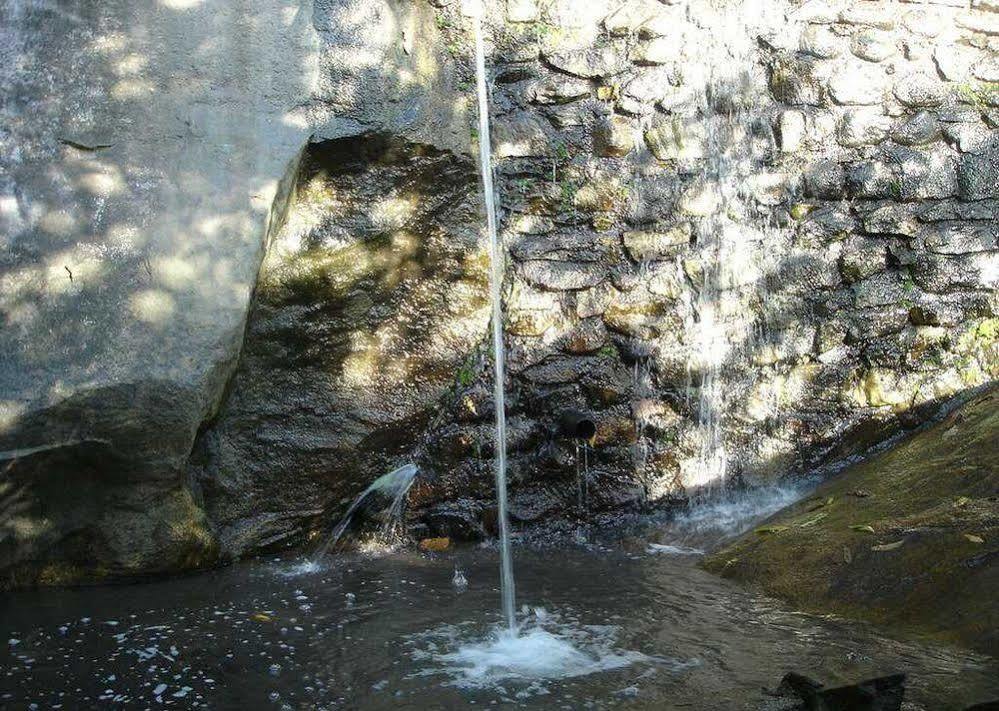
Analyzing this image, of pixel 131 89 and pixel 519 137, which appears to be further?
pixel 519 137

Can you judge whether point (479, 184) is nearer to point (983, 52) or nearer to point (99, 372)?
point (99, 372)

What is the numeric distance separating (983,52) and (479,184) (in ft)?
9.13

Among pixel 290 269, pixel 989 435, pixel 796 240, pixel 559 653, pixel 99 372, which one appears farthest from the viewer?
pixel 796 240

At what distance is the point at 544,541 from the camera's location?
162 inches

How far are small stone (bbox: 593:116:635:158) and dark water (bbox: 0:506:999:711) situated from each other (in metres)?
2.05

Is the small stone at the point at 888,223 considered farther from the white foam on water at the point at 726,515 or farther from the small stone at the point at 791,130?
the white foam on water at the point at 726,515

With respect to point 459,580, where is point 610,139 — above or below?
above

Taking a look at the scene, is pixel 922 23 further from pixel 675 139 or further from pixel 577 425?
pixel 577 425

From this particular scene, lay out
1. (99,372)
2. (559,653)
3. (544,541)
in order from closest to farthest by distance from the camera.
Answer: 1. (559,653)
2. (99,372)
3. (544,541)

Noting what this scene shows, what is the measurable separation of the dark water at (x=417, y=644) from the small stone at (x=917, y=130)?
2555 mm

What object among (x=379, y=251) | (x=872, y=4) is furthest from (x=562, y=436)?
(x=872, y=4)

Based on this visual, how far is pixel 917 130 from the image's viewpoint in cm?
464

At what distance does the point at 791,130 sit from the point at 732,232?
2.04 feet

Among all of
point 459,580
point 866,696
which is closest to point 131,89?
point 459,580
